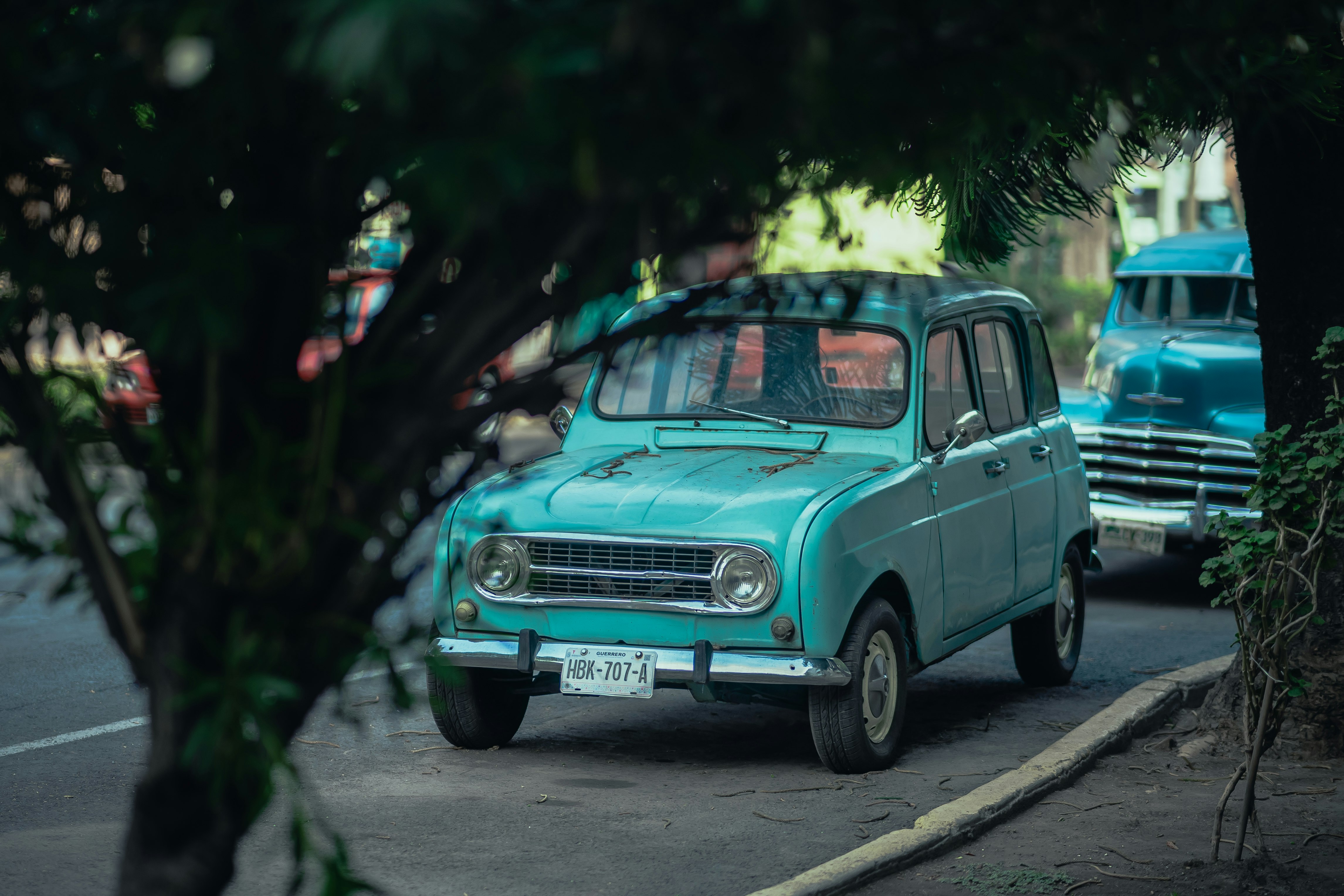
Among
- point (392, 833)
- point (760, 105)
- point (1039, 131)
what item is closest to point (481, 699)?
point (392, 833)

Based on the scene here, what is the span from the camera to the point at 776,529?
5.71 m

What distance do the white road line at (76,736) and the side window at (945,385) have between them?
96.0 inches

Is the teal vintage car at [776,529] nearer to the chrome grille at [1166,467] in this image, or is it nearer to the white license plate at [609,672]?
the white license plate at [609,672]

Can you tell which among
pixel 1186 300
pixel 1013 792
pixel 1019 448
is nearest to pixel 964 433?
pixel 1019 448

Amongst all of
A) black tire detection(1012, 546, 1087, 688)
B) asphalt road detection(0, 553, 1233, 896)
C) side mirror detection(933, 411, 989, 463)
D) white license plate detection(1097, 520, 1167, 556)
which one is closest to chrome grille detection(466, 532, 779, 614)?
asphalt road detection(0, 553, 1233, 896)

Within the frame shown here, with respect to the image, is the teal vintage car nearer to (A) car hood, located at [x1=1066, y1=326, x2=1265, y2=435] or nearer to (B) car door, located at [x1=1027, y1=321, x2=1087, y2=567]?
(B) car door, located at [x1=1027, y1=321, x2=1087, y2=567]

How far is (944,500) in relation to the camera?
21.9 feet

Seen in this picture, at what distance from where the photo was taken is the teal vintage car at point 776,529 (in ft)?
18.8

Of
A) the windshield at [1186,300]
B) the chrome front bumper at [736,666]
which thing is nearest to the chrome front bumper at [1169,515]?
the windshield at [1186,300]

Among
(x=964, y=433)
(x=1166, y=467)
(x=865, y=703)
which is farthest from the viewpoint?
(x=1166, y=467)

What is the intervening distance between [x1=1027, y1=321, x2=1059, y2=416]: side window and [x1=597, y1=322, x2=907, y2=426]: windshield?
1.41 metres

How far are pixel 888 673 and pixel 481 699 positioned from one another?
65.1 inches

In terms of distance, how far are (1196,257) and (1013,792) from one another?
741 cm

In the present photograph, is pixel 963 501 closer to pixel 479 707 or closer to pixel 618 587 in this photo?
pixel 618 587
